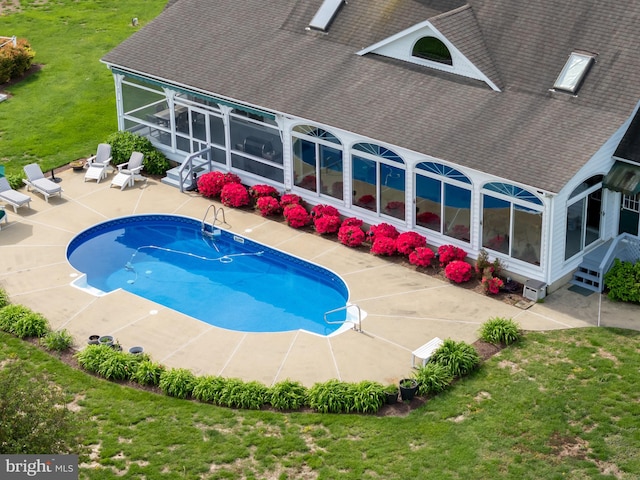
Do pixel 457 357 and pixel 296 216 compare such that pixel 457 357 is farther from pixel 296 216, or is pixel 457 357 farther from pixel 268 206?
pixel 268 206

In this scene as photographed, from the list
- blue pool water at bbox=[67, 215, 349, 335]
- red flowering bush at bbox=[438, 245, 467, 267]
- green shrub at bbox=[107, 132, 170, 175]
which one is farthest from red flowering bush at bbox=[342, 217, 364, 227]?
green shrub at bbox=[107, 132, 170, 175]

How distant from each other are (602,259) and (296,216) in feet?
31.7

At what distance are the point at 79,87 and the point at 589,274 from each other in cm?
2407

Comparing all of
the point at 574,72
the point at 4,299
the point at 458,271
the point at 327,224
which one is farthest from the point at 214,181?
the point at 574,72

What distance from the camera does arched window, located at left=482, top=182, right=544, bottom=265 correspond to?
3031 cm

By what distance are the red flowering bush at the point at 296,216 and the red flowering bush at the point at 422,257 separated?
4.23 metres

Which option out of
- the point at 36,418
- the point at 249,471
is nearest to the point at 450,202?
the point at 249,471

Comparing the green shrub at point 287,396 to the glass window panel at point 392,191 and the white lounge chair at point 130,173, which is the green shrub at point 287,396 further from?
the white lounge chair at point 130,173

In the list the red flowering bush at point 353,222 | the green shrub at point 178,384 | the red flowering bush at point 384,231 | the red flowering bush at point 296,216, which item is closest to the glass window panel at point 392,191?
the red flowering bush at point 384,231

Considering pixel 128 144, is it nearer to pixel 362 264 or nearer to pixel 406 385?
pixel 362 264

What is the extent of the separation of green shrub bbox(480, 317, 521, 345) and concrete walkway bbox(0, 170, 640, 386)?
440 millimetres

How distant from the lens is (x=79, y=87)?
45594 millimetres

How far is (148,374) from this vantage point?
27.0m

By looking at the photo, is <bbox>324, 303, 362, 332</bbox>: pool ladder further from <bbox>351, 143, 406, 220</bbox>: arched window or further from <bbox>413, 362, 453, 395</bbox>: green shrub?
<bbox>351, 143, 406, 220</bbox>: arched window
